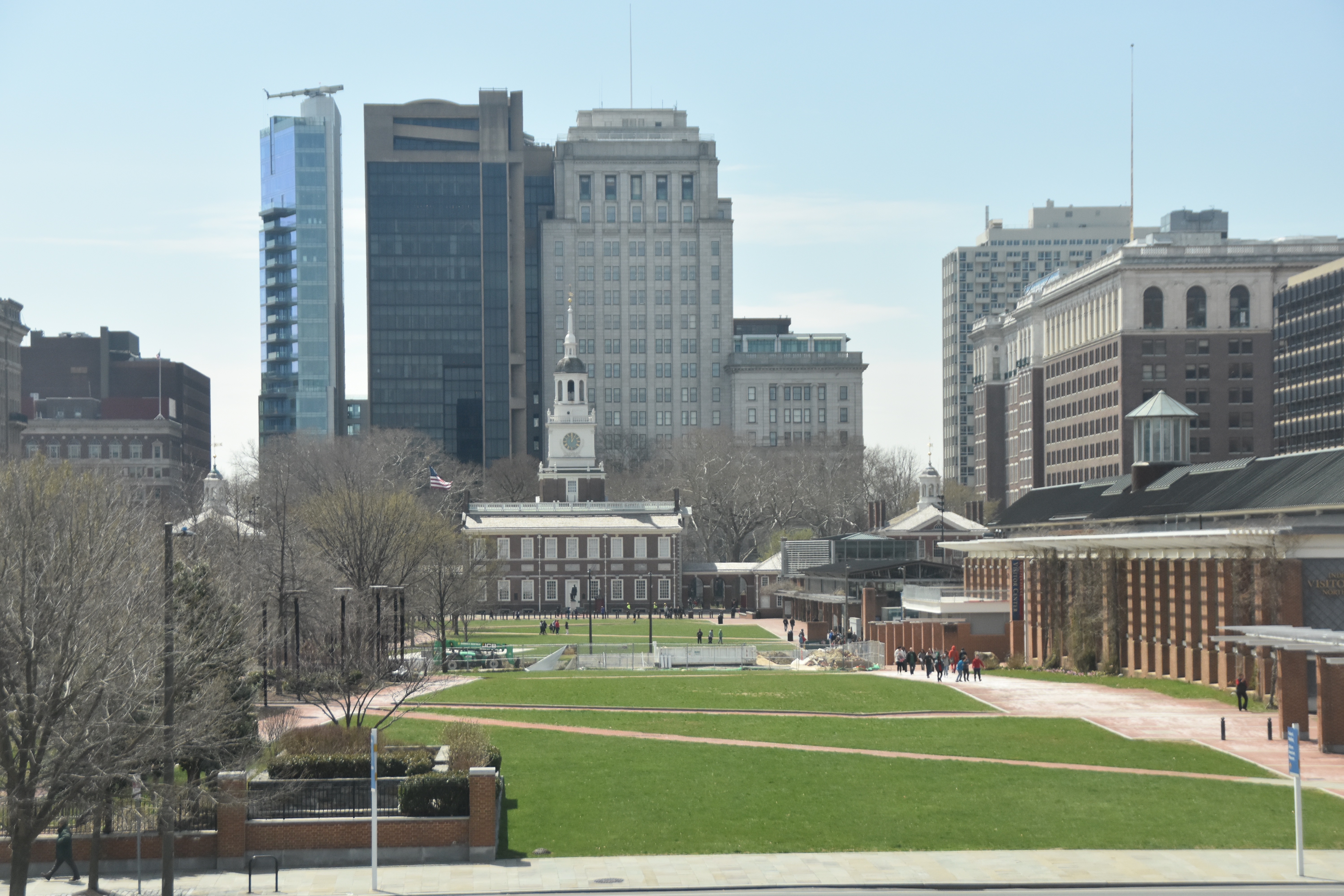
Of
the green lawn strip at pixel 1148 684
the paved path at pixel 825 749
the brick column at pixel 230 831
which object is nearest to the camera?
the brick column at pixel 230 831

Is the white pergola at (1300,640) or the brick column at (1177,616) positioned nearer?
the white pergola at (1300,640)

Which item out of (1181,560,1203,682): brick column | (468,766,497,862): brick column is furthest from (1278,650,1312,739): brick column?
(468,766,497,862): brick column

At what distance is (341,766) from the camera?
35.1m

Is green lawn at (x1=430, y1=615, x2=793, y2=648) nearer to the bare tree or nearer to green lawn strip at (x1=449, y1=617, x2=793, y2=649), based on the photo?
green lawn strip at (x1=449, y1=617, x2=793, y2=649)

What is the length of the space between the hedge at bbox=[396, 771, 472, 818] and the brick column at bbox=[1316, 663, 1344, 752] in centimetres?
2515

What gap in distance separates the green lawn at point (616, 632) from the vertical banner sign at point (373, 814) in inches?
2129

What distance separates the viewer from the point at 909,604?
8550 centimetres

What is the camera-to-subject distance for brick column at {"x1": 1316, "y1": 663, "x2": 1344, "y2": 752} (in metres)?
42.3

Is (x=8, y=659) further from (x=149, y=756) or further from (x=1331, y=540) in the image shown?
(x=1331, y=540)

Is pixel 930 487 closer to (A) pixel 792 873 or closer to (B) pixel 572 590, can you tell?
(B) pixel 572 590

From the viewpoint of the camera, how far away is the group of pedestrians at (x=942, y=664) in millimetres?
65312

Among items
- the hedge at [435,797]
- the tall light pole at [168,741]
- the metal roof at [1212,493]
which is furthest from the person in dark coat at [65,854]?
the metal roof at [1212,493]

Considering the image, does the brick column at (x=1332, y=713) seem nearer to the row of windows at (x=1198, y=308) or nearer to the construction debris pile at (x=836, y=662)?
the construction debris pile at (x=836, y=662)

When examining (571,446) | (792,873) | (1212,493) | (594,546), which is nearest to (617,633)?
(594,546)
